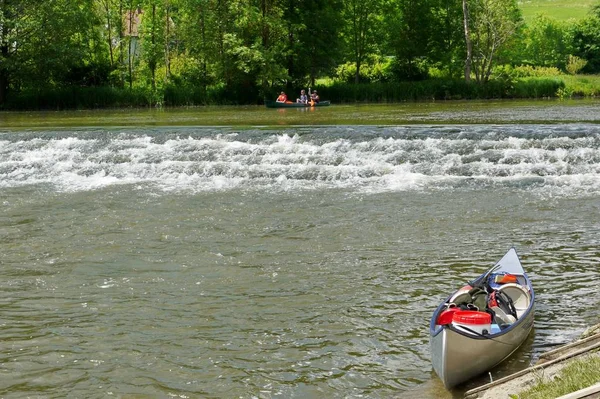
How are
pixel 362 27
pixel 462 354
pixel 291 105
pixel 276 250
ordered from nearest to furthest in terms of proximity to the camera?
pixel 462 354 → pixel 276 250 → pixel 291 105 → pixel 362 27

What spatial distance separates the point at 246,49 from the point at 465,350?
1479 inches

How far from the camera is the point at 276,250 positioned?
1140 cm

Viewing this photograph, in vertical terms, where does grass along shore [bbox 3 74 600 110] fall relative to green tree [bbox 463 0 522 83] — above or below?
below

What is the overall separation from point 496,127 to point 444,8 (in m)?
31.1

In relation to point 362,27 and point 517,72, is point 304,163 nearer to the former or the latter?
point 517,72

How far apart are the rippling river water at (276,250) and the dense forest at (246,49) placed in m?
21.0

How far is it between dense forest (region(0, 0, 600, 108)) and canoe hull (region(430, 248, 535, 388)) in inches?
1420

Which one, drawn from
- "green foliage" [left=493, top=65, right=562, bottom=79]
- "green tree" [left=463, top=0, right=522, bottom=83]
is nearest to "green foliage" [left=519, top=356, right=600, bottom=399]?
"green foliage" [left=493, top=65, right=562, bottom=79]

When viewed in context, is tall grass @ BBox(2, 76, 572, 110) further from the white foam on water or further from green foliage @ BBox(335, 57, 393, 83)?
the white foam on water

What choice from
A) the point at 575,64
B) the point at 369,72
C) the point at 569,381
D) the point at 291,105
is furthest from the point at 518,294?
the point at 575,64

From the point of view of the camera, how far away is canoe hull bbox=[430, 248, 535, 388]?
20.2ft

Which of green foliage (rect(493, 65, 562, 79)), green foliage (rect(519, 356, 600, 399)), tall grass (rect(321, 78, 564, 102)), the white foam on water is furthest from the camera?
green foliage (rect(493, 65, 562, 79))

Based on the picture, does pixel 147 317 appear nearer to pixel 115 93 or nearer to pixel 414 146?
pixel 414 146

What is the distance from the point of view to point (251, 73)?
43531 millimetres
